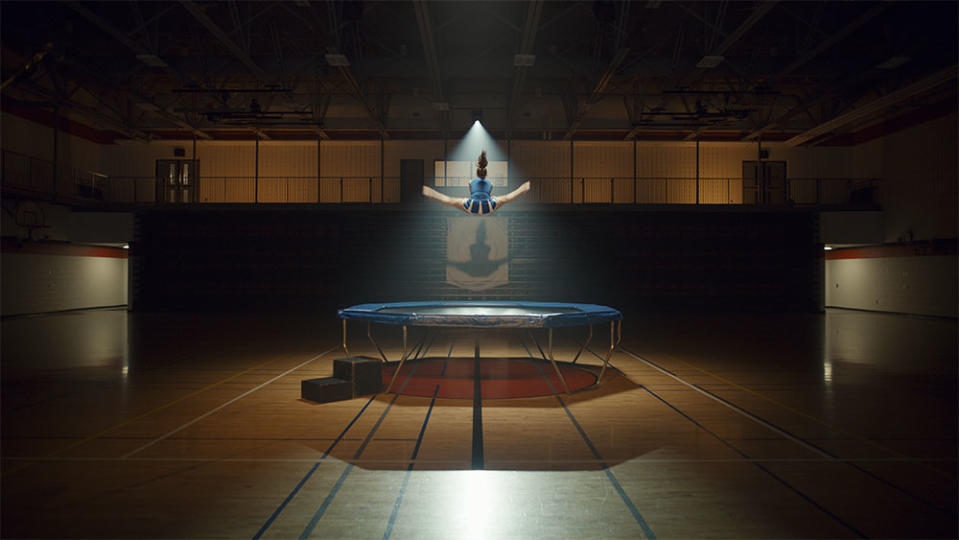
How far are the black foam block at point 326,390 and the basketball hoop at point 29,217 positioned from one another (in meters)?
13.6

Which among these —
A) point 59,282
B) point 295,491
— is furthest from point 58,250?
point 295,491

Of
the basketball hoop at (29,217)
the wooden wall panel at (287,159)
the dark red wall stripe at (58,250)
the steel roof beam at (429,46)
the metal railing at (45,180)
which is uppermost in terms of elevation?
the steel roof beam at (429,46)

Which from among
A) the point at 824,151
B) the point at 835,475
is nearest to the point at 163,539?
the point at 835,475

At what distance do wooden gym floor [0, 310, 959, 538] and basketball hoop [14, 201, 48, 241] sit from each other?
30.9 ft

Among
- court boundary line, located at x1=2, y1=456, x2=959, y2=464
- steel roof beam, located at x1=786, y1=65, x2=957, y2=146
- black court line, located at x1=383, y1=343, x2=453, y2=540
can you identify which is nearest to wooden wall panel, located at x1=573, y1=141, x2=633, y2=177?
steel roof beam, located at x1=786, y1=65, x2=957, y2=146

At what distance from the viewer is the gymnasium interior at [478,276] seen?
3.03 metres

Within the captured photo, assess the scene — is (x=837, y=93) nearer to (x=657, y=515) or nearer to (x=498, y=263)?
(x=498, y=263)

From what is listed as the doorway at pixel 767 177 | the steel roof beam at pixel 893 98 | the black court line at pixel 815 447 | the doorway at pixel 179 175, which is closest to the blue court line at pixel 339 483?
the black court line at pixel 815 447

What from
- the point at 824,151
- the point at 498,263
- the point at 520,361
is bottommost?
the point at 520,361

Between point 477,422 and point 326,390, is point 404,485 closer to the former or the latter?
point 477,422

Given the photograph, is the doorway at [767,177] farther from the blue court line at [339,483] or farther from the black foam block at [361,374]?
the blue court line at [339,483]

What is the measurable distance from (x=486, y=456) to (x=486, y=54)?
11.8 metres

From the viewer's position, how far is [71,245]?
16.3 metres

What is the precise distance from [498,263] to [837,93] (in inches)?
373
